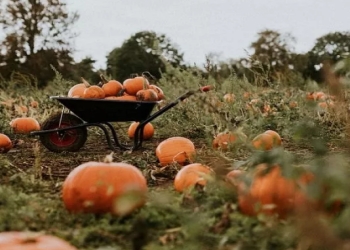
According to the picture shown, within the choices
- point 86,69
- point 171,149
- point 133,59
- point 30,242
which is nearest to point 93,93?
point 171,149

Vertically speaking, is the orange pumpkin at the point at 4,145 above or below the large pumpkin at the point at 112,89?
below

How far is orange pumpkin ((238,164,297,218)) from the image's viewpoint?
253cm

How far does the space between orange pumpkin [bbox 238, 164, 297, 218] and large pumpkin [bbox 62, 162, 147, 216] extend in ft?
1.59

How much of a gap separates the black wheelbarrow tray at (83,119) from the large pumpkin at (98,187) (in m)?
2.90

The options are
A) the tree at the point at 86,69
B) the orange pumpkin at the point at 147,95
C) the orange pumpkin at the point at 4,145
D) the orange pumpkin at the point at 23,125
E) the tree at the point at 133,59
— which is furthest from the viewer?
the tree at the point at 133,59

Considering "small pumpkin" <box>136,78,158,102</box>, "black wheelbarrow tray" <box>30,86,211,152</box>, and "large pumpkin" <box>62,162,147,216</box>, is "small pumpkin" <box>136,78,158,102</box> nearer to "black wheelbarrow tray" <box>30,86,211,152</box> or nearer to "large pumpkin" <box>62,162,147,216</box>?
"black wheelbarrow tray" <box>30,86,211,152</box>

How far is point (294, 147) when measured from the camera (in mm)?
6070

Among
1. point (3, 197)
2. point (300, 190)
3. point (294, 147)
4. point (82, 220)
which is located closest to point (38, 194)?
point (3, 197)

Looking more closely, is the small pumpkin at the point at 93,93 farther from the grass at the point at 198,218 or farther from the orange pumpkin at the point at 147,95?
the grass at the point at 198,218

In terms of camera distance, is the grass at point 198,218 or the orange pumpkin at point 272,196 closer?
the grass at point 198,218

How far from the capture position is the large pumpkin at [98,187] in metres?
2.77

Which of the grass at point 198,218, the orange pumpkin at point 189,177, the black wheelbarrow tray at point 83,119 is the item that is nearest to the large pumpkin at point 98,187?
the grass at point 198,218

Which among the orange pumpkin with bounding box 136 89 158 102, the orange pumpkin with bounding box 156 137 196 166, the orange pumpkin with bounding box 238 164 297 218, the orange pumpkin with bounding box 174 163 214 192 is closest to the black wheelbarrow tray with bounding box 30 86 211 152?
the orange pumpkin with bounding box 136 89 158 102

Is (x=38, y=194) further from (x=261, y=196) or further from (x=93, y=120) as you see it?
(x=93, y=120)
